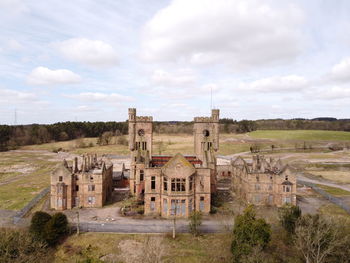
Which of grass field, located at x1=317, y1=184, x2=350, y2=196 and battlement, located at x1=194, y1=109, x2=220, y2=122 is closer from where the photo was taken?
battlement, located at x1=194, y1=109, x2=220, y2=122

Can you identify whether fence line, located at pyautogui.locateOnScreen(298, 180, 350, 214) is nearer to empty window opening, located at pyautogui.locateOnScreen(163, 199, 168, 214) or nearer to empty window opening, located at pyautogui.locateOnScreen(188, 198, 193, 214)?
empty window opening, located at pyautogui.locateOnScreen(188, 198, 193, 214)

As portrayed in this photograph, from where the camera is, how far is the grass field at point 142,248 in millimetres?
33000

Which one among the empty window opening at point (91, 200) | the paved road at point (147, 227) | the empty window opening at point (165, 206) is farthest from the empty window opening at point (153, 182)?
the empty window opening at point (91, 200)

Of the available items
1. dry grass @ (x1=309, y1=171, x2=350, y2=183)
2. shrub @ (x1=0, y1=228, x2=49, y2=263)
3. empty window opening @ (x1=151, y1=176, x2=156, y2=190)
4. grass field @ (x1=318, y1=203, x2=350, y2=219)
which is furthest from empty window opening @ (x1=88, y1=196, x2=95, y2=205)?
dry grass @ (x1=309, y1=171, x2=350, y2=183)

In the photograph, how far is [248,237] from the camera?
31922mm

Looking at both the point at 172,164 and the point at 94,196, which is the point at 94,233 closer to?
the point at 94,196

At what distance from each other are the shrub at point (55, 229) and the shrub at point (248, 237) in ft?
86.4

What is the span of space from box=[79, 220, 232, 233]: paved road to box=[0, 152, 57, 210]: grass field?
73.5 feet

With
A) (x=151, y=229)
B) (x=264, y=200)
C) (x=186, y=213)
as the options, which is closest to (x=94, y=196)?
(x=151, y=229)

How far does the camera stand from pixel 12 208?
5150 centimetres

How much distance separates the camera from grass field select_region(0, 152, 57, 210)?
186 ft

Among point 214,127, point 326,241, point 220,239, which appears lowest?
point 220,239

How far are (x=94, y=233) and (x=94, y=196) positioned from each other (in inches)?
503

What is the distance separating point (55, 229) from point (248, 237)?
28768mm
